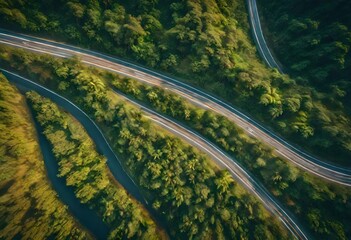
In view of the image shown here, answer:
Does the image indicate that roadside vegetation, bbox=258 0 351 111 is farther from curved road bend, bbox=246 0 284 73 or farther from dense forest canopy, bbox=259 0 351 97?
curved road bend, bbox=246 0 284 73

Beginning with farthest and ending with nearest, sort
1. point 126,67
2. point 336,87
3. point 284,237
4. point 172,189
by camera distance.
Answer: point 126,67
point 336,87
point 172,189
point 284,237

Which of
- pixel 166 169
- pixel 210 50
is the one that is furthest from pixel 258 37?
pixel 166 169

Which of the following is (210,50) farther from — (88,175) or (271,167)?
(88,175)

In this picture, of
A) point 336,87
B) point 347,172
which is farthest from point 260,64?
point 347,172

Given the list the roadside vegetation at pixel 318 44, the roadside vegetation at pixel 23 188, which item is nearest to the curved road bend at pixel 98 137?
the roadside vegetation at pixel 23 188

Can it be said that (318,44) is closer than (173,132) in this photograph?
No

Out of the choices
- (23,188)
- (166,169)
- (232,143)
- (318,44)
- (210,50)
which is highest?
(318,44)

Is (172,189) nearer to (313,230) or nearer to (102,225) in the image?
(102,225)
